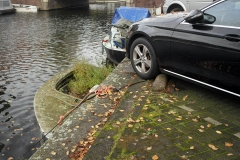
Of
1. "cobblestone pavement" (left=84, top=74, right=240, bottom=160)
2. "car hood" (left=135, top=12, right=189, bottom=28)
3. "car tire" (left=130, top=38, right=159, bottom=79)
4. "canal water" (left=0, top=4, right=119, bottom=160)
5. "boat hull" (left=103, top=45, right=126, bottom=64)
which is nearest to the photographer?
"cobblestone pavement" (left=84, top=74, right=240, bottom=160)

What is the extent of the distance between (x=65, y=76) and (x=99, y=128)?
15.4 feet

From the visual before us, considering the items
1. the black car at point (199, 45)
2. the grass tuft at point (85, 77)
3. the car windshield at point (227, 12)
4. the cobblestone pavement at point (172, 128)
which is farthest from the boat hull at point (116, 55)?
the car windshield at point (227, 12)

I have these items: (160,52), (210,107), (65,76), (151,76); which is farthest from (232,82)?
(65,76)

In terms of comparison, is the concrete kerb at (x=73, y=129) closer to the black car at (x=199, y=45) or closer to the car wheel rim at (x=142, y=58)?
the car wheel rim at (x=142, y=58)

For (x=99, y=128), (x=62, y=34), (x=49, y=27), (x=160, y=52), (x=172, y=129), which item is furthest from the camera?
(x=49, y=27)

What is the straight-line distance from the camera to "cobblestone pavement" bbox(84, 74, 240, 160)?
3.16 meters

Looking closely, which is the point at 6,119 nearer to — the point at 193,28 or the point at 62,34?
the point at 193,28

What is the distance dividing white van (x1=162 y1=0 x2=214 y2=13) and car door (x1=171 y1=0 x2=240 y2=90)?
355 inches

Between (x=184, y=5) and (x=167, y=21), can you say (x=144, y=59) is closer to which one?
(x=167, y=21)

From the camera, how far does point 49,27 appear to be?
21016mm

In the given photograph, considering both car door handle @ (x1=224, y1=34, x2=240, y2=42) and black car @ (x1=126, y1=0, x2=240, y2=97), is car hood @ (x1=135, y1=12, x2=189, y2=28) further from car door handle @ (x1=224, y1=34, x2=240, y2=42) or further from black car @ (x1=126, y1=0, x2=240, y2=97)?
car door handle @ (x1=224, y1=34, x2=240, y2=42)

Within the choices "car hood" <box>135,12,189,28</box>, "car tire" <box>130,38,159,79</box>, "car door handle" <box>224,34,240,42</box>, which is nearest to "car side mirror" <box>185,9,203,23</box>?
"car hood" <box>135,12,189,28</box>

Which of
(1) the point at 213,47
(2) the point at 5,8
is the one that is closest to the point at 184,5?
(1) the point at 213,47

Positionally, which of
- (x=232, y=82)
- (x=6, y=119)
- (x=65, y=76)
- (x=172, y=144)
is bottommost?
(x=6, y=119)
